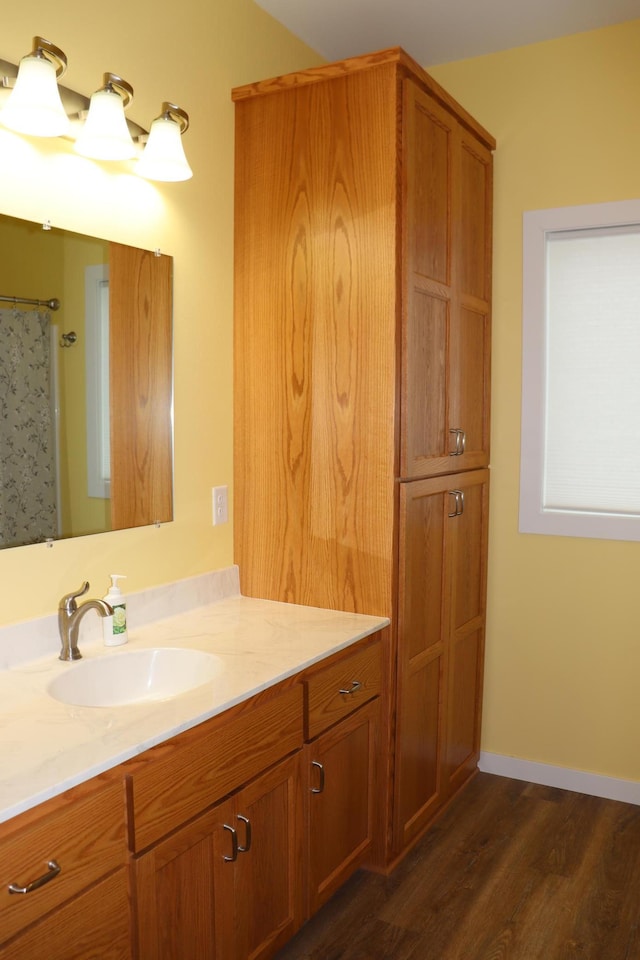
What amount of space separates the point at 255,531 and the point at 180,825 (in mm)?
1120

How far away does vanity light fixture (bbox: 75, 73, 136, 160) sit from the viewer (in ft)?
6.30

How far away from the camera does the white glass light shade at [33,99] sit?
1729 mm

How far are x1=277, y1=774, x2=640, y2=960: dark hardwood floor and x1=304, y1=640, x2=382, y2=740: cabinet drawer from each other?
58 cm

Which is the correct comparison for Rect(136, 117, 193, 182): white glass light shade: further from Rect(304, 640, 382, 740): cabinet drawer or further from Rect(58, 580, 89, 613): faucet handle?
Rect(304, 640, 382, 740): cabinet drawer

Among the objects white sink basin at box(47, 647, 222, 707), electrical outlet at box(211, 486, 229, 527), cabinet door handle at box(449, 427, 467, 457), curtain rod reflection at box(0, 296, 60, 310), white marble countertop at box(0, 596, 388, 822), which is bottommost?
white sink basin at box(47, 647, 222, 707)

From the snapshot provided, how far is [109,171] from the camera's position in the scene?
6.84 ft

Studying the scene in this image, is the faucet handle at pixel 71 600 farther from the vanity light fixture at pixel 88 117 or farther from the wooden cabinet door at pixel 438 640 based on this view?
A: the vanity light fixture at pixel 88 117

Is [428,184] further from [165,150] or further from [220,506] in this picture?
[220,506]

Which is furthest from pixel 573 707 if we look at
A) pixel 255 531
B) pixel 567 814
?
pixel 255 531

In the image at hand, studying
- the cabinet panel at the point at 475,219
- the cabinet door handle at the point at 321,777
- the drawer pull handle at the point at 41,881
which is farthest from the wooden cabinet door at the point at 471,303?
the drawer pull handle at the point at 41,881

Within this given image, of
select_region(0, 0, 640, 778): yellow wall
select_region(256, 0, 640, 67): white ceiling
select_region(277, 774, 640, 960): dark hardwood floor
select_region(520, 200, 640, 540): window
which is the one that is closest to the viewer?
select_region(0, 0, 640, 778): yellow wall

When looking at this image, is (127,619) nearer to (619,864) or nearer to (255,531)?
(255,531)

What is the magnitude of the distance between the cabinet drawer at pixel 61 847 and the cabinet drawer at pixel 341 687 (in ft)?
2.17

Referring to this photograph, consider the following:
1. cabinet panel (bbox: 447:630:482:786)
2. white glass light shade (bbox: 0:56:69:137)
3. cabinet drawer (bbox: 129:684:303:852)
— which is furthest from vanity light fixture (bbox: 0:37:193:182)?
cabinet panel (bbox: 447:630:482:786)
